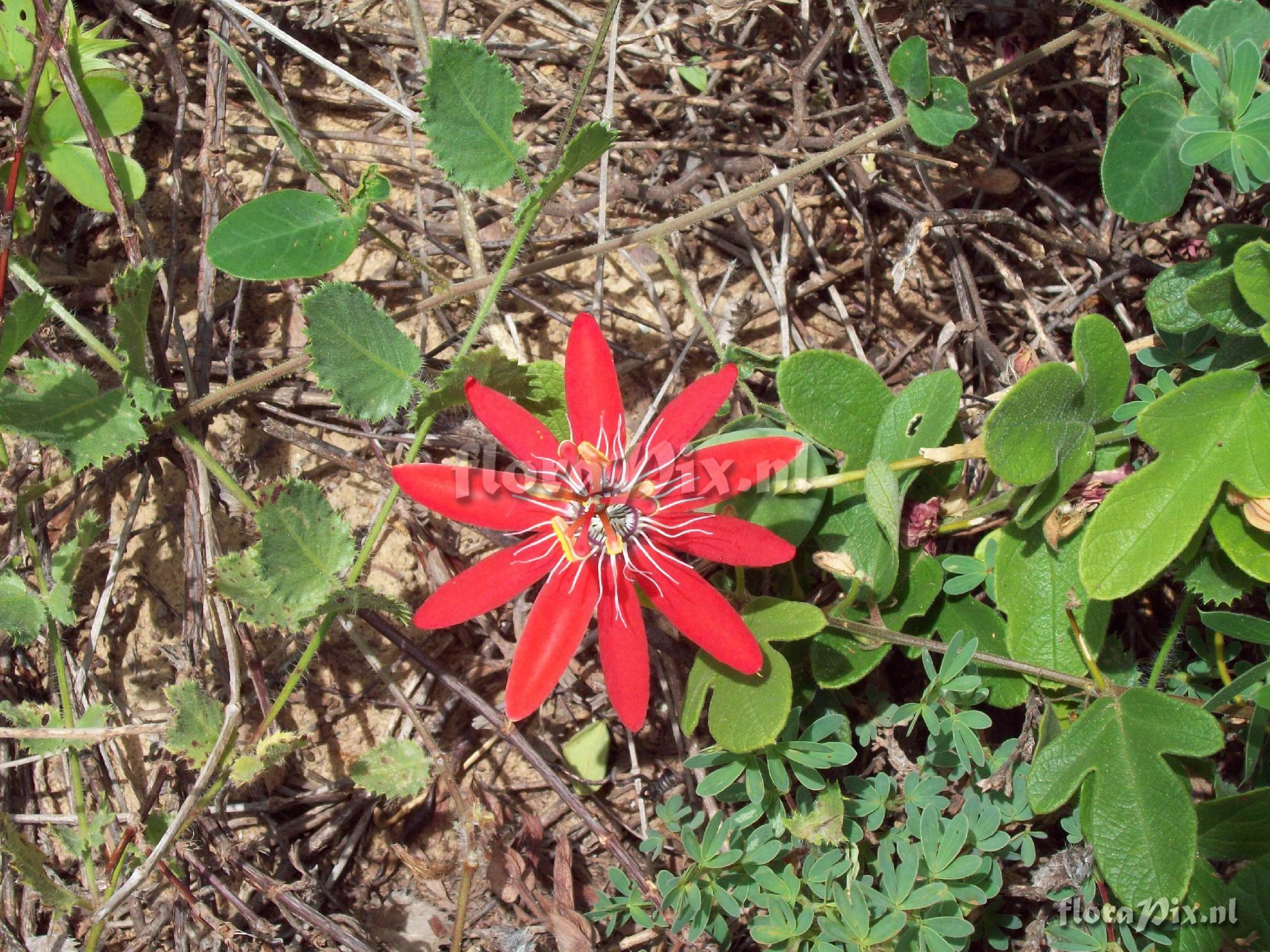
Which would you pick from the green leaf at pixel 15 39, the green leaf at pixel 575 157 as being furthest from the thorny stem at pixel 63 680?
the green leaf at pixel 575 157

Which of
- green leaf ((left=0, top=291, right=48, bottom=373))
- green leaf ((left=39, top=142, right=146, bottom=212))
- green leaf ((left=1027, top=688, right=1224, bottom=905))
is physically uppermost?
green leaf ((left=39, top=142, right=146, bottom=212))

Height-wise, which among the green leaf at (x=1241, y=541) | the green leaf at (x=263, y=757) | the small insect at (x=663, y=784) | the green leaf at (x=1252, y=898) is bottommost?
the green leaf at (x=1252, y=898)

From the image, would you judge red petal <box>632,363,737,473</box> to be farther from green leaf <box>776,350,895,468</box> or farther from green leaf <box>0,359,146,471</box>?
green leaf <box>0,359,146,471</box>

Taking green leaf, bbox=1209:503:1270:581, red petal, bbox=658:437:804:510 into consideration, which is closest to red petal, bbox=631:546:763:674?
red petal, bbox=658:437:804:510

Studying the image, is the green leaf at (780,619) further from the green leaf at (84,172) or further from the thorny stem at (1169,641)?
the green leaf at (84,172)

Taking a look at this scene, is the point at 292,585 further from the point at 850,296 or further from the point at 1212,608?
the point at 1212,608

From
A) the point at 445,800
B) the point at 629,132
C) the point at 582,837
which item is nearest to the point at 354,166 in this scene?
the point at 629,132
